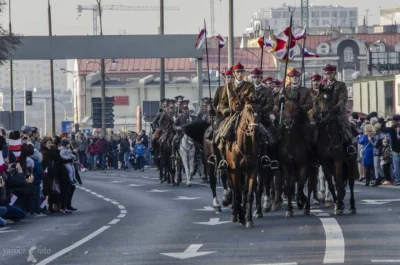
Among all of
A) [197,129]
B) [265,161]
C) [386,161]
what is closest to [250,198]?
[265,161]

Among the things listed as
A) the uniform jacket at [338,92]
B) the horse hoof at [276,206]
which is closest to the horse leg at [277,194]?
the horse hoof at [276,206]

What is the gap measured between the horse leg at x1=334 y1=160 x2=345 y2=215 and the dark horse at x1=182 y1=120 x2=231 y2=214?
196 cm

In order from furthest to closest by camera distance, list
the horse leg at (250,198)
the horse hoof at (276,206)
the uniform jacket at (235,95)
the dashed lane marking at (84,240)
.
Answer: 1. the horse hoof at (276,206)
2. the uniform jacket at (235,95)
3. the horse leg at (250,198)
4. the dashed lane marking at (84,240)

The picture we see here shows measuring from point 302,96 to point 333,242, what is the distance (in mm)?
6963

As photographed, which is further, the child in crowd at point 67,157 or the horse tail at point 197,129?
the child in crowd at point 67,157

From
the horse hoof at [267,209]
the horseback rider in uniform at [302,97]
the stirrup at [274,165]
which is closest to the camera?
the stirrup at [274,165]

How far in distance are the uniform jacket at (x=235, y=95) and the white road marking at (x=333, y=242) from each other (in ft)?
7.67

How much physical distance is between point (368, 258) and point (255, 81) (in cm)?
922

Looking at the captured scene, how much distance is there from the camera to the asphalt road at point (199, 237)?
17250mm

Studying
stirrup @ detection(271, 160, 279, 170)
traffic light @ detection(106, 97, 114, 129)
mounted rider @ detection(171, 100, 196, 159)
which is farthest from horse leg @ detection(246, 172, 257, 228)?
traffic light @ detection(106, 97, 114, 129)

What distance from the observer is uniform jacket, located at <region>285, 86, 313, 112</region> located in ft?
81.7

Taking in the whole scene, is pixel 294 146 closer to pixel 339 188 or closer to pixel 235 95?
pixel 339 188

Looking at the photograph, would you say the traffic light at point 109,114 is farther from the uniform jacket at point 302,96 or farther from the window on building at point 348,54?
the window on building at point 348,54

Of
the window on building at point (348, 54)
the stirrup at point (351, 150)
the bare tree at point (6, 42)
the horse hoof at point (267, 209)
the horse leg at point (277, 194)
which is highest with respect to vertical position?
the window on building at point (348, 54)
